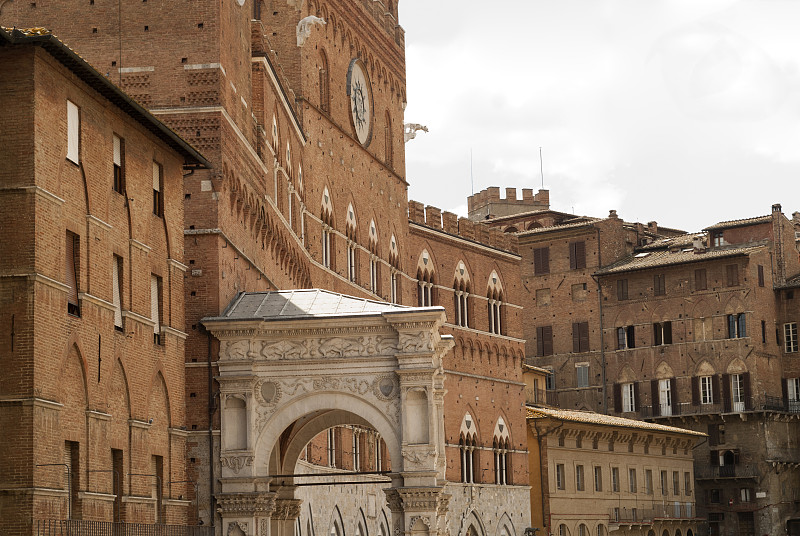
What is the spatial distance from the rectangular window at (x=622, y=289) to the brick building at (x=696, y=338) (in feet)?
0.16

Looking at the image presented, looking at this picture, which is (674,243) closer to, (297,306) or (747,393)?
(747,393)

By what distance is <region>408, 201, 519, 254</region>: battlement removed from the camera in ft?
164

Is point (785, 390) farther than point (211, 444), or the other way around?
point (785, 390)

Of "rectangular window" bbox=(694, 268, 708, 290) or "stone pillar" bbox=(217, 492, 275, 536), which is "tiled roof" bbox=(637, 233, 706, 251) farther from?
"stone pillar" bbox=(217, 492, 275, 536)

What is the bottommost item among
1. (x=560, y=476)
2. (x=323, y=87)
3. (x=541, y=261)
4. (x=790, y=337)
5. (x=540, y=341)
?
(x=560, y=476)

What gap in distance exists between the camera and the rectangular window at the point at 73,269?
2002cm

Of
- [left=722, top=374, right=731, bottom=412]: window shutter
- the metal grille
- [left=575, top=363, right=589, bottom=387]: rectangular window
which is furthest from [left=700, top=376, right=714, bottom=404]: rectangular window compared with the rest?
the metal grille

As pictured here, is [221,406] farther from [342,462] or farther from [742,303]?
[742,303]

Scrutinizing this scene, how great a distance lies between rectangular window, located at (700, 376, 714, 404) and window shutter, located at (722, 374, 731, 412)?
64 centimetres

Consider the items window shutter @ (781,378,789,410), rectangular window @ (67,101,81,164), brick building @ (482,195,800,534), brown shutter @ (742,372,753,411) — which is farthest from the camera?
window shutter @ (781,378,789,410)

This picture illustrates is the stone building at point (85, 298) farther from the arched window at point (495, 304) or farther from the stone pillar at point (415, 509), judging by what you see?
the arched window at point (495, 304)

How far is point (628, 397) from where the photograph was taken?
225 feet

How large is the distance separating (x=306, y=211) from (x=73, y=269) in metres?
17.7

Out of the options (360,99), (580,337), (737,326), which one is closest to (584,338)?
(580,337)
